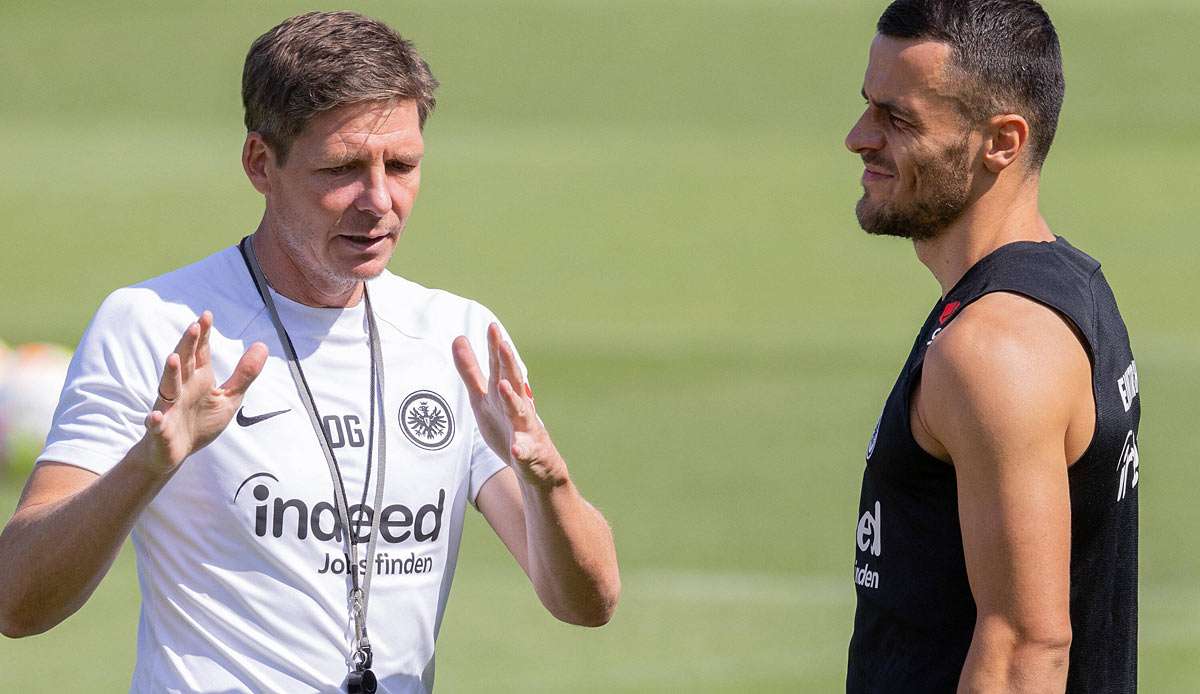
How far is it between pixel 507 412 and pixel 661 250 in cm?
1508

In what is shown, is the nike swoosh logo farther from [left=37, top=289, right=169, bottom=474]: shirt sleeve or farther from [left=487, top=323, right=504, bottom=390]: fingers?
[left=487, top=323, right=504, bottom=390]: fingers

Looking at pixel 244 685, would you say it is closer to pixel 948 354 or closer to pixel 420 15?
pixel 948 354

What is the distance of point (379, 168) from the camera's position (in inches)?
149

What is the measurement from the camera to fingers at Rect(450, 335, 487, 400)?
361 centimetres

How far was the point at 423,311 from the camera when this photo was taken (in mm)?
3998

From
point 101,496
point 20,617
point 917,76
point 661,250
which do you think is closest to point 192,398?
point 101,496

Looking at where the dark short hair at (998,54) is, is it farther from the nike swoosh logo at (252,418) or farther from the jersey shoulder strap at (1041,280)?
the nike swoosh logo at (252,418)

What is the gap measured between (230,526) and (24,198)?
57.2 ft

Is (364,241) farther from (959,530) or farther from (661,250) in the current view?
(661,250)

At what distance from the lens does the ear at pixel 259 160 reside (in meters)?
3.84

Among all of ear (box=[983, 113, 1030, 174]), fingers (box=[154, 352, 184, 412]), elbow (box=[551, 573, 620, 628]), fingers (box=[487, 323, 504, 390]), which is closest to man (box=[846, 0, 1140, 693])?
ear (box=[983, 113, 1030, 174])

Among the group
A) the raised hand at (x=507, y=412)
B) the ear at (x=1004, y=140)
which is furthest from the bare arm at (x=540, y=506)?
the ear at (x=1004, y=140)

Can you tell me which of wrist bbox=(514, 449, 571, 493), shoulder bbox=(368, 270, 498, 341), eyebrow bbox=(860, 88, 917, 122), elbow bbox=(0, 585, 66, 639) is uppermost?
eyebrow bbox=(860, 88, 917, 122)

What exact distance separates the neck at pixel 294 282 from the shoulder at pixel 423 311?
12 cm
